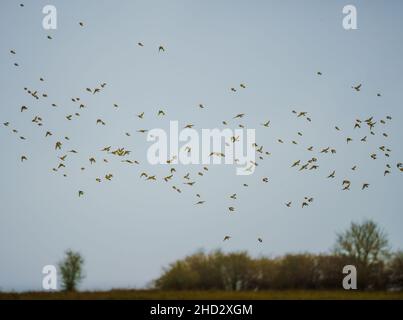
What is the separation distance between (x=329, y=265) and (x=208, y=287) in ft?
41.0

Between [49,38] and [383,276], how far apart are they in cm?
3619

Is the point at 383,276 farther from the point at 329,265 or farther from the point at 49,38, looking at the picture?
the point at 49,38

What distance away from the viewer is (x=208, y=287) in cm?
4094

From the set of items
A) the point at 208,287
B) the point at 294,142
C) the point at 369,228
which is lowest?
the point at 208,287

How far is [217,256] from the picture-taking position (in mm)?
45594

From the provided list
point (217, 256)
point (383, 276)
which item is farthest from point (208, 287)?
point (383, 276)
